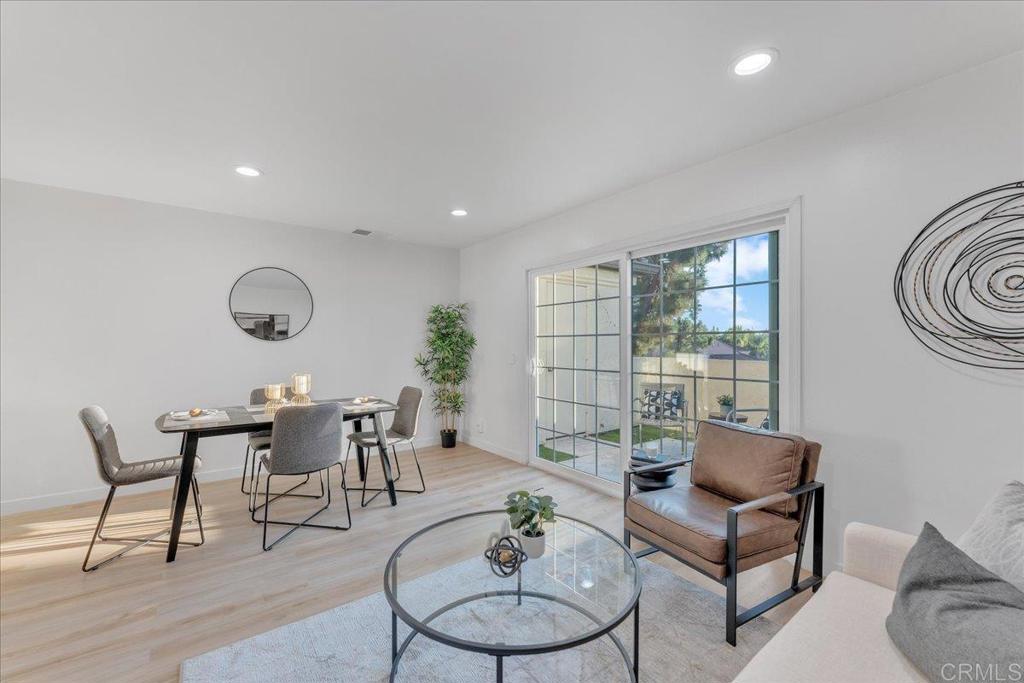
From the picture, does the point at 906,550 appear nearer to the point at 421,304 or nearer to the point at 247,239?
the point at 421,304

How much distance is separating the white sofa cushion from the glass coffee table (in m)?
0.41

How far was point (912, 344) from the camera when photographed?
2061 millimetres

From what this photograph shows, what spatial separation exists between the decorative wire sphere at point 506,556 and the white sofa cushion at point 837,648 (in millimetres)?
838

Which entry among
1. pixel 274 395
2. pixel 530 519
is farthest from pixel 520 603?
pixel 274 395

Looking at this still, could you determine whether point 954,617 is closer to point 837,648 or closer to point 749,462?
point 837,648

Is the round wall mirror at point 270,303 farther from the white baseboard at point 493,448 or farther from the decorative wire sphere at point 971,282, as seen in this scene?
the decorative wire sphere at point 971,282

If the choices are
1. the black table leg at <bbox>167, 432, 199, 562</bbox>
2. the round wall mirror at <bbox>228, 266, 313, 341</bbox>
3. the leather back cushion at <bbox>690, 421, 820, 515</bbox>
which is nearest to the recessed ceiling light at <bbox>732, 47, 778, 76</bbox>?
the leather back cushion at <bbox>690, 421, 820, 515</bbox>

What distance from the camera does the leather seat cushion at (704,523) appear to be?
1851mm

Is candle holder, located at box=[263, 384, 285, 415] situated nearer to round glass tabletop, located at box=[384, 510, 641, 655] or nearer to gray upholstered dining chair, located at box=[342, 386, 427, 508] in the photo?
gray upholstered dining chair, located at box=[342, 386, 427, 508]

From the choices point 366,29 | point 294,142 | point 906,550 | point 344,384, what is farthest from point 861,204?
point 344,384

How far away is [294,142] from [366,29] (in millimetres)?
1193

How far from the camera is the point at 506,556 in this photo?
177 centimetres

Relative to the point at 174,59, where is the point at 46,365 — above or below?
below

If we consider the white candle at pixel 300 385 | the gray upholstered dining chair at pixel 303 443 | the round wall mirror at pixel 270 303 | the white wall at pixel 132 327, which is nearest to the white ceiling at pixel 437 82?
the white wall at pixel 132 327
